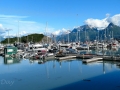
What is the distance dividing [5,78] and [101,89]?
49.0ft

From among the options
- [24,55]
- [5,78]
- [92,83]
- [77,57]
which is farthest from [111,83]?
[24,55]

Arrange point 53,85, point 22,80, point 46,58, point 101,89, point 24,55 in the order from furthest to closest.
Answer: point 24,55 < point 46,58 < point 22,80 < point 53,85 < point 101,89

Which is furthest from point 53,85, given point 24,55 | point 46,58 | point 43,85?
point 24,55

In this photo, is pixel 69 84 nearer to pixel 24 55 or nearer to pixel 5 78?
pixel 5 78

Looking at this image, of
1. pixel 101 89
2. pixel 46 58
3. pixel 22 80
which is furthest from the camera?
pixel 46 58

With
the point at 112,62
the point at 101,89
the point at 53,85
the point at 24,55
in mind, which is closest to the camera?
the point at 101,89

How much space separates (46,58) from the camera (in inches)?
2051

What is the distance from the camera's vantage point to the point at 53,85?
24797 mm

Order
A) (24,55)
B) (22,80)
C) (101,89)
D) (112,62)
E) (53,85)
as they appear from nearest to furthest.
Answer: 1. (101,89)
2. (53,85)
3. (22,80)
4. (112,62)
5. (24,55)

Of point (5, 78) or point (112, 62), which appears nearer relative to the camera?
point (5, 78)

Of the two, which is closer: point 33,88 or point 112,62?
point 33,88

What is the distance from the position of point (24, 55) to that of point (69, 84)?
3381cm

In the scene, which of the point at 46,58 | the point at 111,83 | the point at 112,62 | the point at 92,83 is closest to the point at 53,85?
the point at 92,83

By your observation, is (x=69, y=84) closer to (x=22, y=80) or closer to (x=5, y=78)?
(x=22, y=80)
